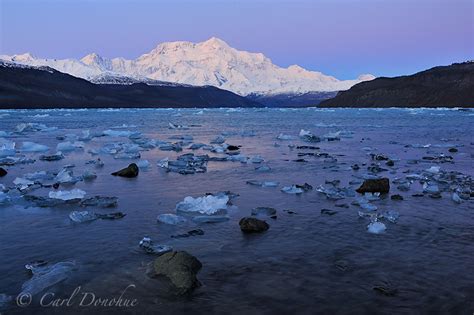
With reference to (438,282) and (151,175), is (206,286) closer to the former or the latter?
(438,282)

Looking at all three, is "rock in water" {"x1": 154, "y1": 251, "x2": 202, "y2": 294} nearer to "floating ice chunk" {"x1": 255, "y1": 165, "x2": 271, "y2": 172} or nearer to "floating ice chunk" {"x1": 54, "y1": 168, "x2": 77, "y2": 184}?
"floating ice chunk" {"x1": 54, "y1": 168, "x2": 77, "y2": 184}

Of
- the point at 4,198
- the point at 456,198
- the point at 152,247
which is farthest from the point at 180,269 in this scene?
the point at 456,198

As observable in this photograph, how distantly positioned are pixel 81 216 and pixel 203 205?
300 cm

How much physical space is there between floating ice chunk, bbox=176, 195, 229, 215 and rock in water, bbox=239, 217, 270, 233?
159 cm

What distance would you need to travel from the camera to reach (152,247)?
8031 millimetres

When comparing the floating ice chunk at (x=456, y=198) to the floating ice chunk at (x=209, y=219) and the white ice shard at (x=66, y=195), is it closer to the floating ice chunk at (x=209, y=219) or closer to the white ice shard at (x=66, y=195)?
the floating ice chunk at (x=209, y=219)

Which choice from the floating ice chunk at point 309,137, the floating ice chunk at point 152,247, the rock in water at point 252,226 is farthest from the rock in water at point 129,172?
the floating ice chunk at point 309,137

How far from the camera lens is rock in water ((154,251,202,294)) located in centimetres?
648

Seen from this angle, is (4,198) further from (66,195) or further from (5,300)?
(5,300)

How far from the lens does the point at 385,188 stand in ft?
42.7

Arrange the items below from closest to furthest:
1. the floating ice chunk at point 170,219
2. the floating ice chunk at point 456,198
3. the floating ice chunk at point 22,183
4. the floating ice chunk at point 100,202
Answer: the floating ice chunk at point 170,219 → the floating ice chunk at point 100,202 → the floating ice chunk at point 456,198 → the floating ice chunk at point 22,183

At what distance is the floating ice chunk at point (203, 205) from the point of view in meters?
10.9

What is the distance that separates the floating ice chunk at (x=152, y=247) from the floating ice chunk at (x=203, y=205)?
2720 mm

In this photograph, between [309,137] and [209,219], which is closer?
[209,219]
